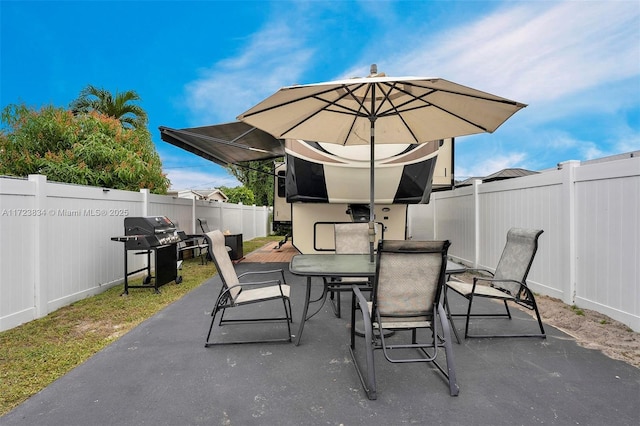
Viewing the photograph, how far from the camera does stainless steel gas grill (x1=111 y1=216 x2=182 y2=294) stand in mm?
4922

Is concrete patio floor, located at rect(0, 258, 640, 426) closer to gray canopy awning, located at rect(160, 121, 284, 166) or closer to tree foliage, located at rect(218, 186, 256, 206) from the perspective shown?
gray canopy awning, located at rect(160, 121, 284, 166)

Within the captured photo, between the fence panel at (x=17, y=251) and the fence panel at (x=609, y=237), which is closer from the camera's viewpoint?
the fence panel at (x=609, y=237)

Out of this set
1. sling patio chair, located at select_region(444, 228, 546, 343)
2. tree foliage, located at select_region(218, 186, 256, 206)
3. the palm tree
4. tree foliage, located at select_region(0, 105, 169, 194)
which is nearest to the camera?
sling patio chair, located at select_region(444, 228, 546, 343)

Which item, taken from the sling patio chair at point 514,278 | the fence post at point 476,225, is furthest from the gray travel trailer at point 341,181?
the sling patio chair at point 514,278

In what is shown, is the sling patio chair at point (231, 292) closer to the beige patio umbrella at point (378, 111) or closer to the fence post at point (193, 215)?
the beige patio umbrella at point (378, 111)

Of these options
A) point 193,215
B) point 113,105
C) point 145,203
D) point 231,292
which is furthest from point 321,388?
point 113,105

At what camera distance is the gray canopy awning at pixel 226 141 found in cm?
626

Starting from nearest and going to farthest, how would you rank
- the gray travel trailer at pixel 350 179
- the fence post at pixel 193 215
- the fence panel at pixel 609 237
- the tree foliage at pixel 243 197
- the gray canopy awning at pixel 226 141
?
the fence panel at pixel 609 237 → the gray travel trailer at pixel 350 179 → the gray canopy awning at pixel 226 141 → the fence post at pixel 193 215 → the tree foliage at pixel 243 197

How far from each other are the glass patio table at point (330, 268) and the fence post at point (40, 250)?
295cm

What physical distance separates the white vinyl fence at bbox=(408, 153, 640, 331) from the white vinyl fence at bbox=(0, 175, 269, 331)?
625 centimetres

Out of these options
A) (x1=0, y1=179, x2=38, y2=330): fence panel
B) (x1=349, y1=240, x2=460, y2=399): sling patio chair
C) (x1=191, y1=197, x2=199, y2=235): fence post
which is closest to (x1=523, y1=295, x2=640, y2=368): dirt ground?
(x1=349, y1=240, x2=460, y2=399): sling patio chair

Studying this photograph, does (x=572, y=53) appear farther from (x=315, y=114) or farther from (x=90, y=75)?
(x=90, y=75)

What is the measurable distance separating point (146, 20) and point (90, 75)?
2964 millimetres

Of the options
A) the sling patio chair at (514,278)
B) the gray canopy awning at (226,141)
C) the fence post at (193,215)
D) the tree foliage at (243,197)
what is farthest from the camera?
the tree foliage at (243,197)
